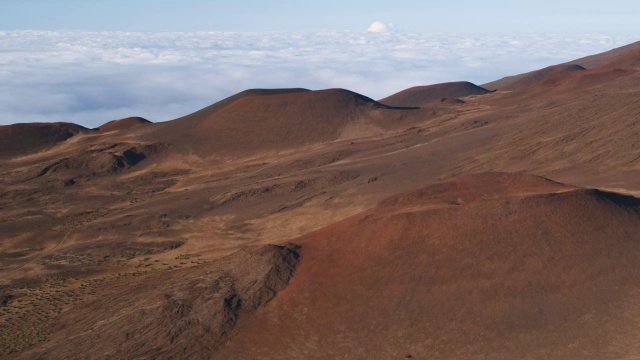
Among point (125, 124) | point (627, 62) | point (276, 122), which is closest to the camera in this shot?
point (276, 122)

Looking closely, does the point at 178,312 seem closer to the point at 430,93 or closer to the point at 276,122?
the point at 276,122

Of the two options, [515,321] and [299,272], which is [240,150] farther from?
[515,321]

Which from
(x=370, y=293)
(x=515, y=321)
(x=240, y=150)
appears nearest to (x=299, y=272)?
(x=370, y=293)

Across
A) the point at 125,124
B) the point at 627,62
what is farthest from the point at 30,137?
the point at 627,62

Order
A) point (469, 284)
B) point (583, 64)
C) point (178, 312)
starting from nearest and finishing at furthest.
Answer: point (469, 284)
point (178, 312)
point (583, 64)

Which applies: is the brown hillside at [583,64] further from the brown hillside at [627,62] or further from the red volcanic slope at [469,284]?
the red volcanic slope at [469,284]

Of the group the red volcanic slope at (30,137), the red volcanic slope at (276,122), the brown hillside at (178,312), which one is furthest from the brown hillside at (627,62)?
the brown hillside at (178,312)

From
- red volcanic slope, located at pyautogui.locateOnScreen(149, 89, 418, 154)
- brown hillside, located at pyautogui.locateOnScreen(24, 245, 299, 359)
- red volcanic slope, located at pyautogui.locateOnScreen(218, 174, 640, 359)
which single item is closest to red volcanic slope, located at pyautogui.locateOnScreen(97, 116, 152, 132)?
red volcanic slope, located at pyautogui.locateOnScreen(149, 89, 418, 154)

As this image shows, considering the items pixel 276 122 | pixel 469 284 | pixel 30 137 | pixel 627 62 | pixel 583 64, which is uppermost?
pixel 583 64
